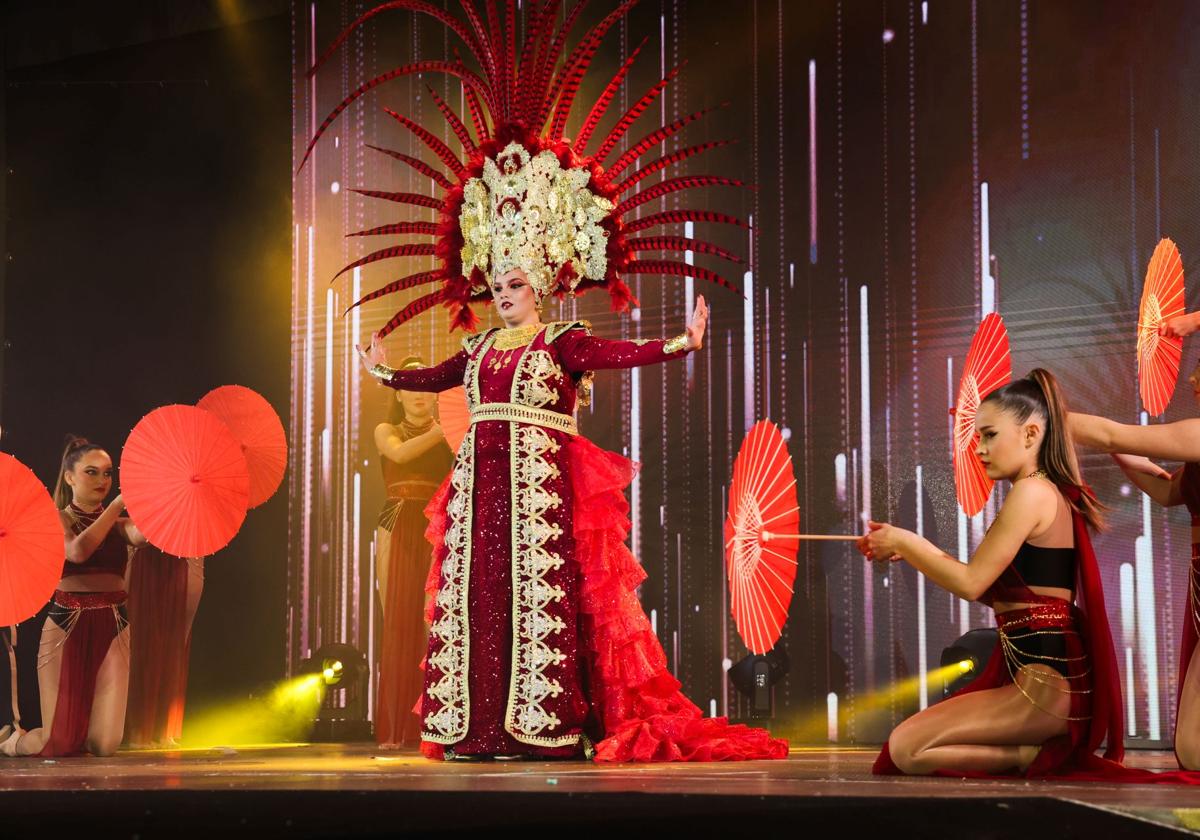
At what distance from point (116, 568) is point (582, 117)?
3089 millimetres

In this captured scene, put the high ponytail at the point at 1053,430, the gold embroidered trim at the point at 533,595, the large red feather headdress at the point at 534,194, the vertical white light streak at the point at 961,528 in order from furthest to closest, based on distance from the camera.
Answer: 1. the vertical white light streak at the point at 961,528
2. the large red feather headdress at the point at 534,194
3. the gold embroidered trim at the point at 533,595
4. the high ponytail at the point at 1053,430

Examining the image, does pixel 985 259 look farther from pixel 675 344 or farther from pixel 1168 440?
pixel 1168 440

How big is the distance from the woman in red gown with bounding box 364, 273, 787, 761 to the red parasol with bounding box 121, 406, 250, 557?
4.32 feet

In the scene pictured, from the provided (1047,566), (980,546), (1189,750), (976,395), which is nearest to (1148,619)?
(1189,750)

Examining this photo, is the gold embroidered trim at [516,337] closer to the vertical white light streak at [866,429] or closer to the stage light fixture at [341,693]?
the vertical white light streak at [866,429]

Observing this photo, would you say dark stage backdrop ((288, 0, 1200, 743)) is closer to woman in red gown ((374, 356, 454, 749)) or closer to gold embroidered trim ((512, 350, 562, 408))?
woman in red gown ((374, 356, 454, 749))

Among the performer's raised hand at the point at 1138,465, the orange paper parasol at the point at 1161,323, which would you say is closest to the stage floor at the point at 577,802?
the performer's raised hand at the point at 1138,465

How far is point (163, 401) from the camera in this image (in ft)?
23.6

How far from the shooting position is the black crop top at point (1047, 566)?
3541mm

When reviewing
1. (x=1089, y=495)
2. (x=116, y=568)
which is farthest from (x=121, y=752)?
(x=1089, y=495)

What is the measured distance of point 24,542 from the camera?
523 centimetres

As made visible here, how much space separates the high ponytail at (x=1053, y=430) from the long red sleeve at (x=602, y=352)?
1042 millimetres

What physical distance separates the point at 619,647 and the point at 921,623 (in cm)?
211

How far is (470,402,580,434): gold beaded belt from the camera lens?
4.46 meters
